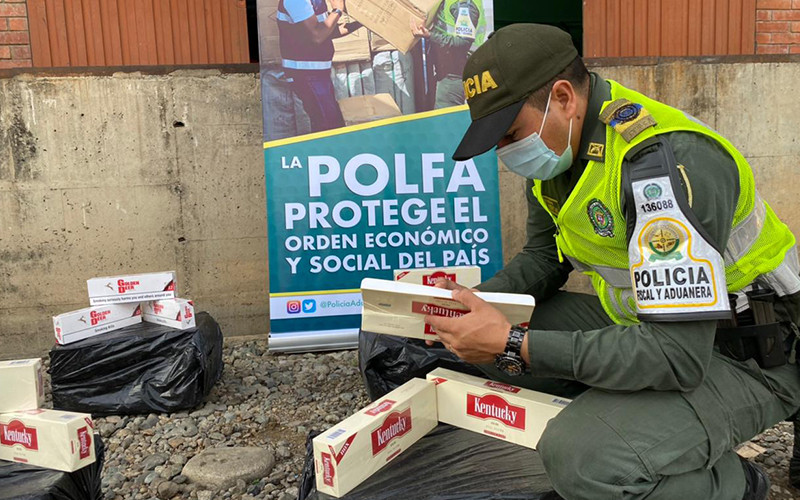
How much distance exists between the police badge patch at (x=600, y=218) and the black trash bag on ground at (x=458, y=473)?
2.11ft

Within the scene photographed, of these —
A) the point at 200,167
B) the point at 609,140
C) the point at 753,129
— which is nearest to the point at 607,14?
the point at 753,129

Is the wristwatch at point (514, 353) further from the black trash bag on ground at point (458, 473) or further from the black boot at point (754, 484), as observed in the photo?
the black boot at point (754, 484)

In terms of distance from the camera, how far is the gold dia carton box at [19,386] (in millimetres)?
1778

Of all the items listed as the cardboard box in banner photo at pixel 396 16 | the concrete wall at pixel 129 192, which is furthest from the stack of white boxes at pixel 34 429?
the cardboard box in banner photo at pixel 396 16

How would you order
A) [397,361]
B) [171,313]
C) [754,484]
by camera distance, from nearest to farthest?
[754,484]
[397,361]
[171,313]

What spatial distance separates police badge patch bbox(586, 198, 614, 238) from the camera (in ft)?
4.84

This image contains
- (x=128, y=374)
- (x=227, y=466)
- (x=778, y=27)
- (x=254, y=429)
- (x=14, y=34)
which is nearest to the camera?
(x=227, y=466)

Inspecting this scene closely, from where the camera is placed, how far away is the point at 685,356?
4.31 ft

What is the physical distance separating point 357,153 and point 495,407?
211 cm

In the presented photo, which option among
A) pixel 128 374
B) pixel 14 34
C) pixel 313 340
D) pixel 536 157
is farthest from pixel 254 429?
pixel 14 34

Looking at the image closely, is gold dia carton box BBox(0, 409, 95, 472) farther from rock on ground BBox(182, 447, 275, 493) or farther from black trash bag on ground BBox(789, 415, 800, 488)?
black trash bag on ground BBox(789, 415, 800, 488)

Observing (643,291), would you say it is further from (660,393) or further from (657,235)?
(660,393)

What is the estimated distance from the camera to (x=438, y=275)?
2746 mm

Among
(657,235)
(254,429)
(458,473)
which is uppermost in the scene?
(657,235)
